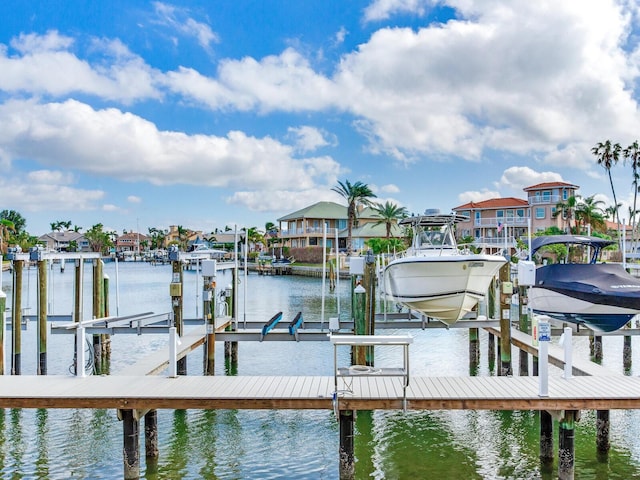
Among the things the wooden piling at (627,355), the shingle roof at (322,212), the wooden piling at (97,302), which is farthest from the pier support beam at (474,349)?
the shingle roof at (322,212)

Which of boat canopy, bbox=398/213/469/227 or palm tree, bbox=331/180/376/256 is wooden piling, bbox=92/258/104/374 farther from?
palm tree, bbox=331/180/376/256

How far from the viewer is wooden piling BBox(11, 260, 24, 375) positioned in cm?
1565

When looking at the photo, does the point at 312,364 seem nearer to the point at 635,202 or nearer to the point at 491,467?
the point at 491,467

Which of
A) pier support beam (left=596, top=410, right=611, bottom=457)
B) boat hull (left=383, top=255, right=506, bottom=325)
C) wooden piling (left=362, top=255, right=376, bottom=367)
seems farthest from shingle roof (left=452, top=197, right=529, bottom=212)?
pier support beam (left=596, top=410, right=611, bottom=457)

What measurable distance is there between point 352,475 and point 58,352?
17155 millimetres

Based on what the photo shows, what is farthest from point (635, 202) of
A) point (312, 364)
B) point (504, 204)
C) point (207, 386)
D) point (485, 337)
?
point (207, 386)

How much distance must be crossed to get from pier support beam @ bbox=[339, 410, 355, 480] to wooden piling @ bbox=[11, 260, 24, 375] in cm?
988

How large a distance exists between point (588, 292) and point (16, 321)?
16003 millimetres

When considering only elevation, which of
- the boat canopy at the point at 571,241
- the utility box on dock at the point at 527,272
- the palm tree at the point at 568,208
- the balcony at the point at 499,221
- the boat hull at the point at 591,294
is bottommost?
the boat hull at the point at 591,294

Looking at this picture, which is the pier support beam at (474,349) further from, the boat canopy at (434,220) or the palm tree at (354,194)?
the palm tree at (354,194)

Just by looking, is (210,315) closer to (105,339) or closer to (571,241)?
(105,339)

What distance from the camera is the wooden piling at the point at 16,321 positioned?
15.6 m

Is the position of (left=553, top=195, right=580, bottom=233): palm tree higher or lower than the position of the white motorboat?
higher

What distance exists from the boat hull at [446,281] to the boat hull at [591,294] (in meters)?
2.90
